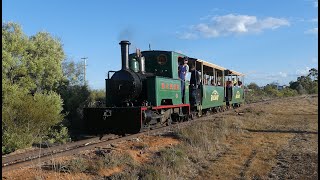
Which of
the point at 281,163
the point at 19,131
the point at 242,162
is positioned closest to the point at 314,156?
the point at 281,163

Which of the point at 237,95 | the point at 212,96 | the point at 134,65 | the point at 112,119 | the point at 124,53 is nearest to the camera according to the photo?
the point at 112,119

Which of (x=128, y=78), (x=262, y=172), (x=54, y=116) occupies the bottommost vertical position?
(x=262, y=172)

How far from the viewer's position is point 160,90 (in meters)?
14.2

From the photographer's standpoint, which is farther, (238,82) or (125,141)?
(238,82)

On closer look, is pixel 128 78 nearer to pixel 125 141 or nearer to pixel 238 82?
pixel 125 141

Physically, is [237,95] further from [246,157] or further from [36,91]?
[246,157]

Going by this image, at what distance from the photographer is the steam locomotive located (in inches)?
521

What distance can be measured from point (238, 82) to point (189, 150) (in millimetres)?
20884

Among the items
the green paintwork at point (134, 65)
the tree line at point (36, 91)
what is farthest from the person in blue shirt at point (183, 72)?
the tree line at point (36, 91)

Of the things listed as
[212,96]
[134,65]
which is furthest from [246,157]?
[212,96]

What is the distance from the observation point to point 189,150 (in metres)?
11.3

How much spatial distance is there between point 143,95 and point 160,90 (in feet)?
2.67

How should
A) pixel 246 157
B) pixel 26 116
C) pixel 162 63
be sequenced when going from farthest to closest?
pixel 26 116 < pixel 162 63 < pixel 246 157

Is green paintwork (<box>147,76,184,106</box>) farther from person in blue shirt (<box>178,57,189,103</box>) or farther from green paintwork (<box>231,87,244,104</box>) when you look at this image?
green paintwork (<box>231,87,244,104</box>)
